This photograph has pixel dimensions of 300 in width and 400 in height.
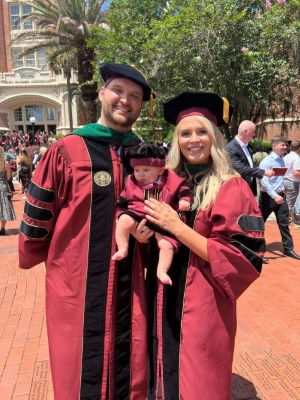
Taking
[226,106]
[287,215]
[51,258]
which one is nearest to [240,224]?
[226,106]

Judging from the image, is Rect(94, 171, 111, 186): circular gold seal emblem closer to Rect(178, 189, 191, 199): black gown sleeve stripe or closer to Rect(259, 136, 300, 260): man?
Rect(178, 189, 191, 199): black gown sleeve stripe

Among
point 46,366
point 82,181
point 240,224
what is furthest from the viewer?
point 46,366

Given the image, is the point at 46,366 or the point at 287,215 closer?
the point at 46,366

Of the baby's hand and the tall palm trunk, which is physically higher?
the tall palm trunk

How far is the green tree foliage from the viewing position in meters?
11.3

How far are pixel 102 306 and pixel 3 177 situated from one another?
714cm

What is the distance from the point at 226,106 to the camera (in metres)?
2.03

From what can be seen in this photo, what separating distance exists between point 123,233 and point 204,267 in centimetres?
42

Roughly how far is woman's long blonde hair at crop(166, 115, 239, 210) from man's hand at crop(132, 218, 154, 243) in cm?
28

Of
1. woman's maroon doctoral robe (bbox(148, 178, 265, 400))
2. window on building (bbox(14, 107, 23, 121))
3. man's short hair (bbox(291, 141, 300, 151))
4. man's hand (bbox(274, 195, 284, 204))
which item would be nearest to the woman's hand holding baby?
woman's maroon doctoral robe (bbox(148, 178, 265, 400))

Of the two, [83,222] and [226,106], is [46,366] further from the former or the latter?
[226,106]

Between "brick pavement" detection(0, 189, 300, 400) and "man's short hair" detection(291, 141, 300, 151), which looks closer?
"brick pavement" detection(0, 189, 300, 400)

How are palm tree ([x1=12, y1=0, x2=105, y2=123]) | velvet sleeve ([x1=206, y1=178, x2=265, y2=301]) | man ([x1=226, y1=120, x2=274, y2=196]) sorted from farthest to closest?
palm tree ([x1=12, y1=0, x2=105, y2=123]), man ([x1=226, y1=120, x2=274, y2=196]), velvet sleeve ([x1=206, y1=178, x2=265, y2=301])

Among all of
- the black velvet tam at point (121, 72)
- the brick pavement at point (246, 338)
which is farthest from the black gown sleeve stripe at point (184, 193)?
the brick pavement at point (246, 338)
